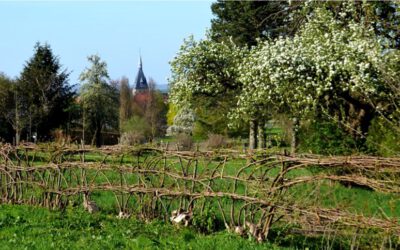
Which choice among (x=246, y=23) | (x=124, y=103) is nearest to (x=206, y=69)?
(x=246, y=23)

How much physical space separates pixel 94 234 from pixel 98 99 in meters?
43.7

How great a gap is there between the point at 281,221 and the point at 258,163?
83cm

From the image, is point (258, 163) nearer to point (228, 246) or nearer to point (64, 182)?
point (228, 246)

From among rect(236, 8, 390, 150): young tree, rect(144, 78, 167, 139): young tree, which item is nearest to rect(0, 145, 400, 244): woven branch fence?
rect(236, 8, 390, 150): young tree

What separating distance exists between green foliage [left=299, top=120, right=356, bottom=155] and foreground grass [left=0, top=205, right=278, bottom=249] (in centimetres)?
780

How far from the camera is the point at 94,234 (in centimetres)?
770

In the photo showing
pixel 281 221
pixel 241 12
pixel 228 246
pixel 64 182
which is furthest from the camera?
pixel 241 12

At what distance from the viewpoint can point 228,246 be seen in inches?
266

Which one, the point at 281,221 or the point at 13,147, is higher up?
the point at 13,147

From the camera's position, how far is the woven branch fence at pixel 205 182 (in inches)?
259

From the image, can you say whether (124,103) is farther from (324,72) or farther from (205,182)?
(205,182)

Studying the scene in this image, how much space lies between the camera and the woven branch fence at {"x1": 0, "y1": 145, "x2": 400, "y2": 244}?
659 cm

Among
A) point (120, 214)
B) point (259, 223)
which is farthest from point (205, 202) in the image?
point (120, 214)

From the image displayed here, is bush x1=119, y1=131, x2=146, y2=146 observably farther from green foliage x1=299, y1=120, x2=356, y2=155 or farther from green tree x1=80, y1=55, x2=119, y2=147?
green tree x1=80, y1=55, x2=119, y2=147
